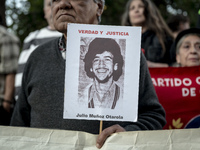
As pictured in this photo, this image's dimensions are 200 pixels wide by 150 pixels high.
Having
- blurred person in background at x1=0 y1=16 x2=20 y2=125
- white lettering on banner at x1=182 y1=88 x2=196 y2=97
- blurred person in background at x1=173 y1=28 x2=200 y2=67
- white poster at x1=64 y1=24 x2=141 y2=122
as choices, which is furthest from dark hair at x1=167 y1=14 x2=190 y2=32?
white poster at x1=64 y1=24 x2=141 y2=122

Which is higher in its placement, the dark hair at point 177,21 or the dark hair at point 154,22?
the dark hair at point 177,21

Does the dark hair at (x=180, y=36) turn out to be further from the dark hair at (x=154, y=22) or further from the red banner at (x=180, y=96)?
the red banner at (x=180, y=96)

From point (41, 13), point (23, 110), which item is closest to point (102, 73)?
point (23, 110)

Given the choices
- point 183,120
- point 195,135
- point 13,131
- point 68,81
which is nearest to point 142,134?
point 195,135

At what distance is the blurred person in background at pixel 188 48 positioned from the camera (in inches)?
133

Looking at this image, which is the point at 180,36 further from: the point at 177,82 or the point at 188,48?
the point at 177,82

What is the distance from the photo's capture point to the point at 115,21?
35.0 feet

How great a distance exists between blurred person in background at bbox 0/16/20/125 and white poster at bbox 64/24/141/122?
2091 millimetres

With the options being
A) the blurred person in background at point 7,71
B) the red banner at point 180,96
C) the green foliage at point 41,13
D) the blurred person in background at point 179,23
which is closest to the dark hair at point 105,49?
the red banner at point 180,96

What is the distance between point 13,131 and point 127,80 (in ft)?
1.83

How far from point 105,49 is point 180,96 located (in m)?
1.48

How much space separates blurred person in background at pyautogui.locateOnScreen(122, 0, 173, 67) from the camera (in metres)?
3.72

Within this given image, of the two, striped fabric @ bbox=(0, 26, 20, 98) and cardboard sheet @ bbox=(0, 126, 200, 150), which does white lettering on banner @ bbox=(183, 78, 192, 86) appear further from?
striped fabric @ bbox=(0, 26, 20, 98)

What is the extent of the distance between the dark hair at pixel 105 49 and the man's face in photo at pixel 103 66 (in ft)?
0.05
